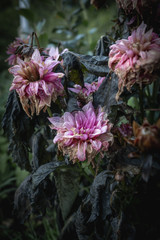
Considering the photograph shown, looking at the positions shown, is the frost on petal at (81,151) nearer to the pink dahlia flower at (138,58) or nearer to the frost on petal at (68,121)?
the frost on petal at (68,121)

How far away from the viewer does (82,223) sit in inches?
25.1

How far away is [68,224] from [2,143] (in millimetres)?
1047

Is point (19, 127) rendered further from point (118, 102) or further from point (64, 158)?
point (118, 102)

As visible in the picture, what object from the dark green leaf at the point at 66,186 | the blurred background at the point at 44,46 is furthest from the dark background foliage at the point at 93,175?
the blurred background at the point at 44,46

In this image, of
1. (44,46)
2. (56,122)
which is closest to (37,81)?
(56,122)

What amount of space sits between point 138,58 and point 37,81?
237 millimetres

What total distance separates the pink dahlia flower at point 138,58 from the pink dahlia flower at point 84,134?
107 mm

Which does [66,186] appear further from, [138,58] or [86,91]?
[138,58]

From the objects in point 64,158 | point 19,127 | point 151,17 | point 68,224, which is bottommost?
point 68,224

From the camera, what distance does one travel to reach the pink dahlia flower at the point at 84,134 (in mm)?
491

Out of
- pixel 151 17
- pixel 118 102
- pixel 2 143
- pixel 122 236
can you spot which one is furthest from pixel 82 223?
pixel 2 143

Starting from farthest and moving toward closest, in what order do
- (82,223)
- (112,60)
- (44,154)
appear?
(44,154)
(82,223)
(112,60)

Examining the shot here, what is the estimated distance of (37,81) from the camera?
0.52 metres

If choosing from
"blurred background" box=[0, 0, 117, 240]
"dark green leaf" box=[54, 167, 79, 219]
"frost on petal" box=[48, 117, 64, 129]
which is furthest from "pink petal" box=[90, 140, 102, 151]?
"blurred background" box=[0, 0, 117, 240]
